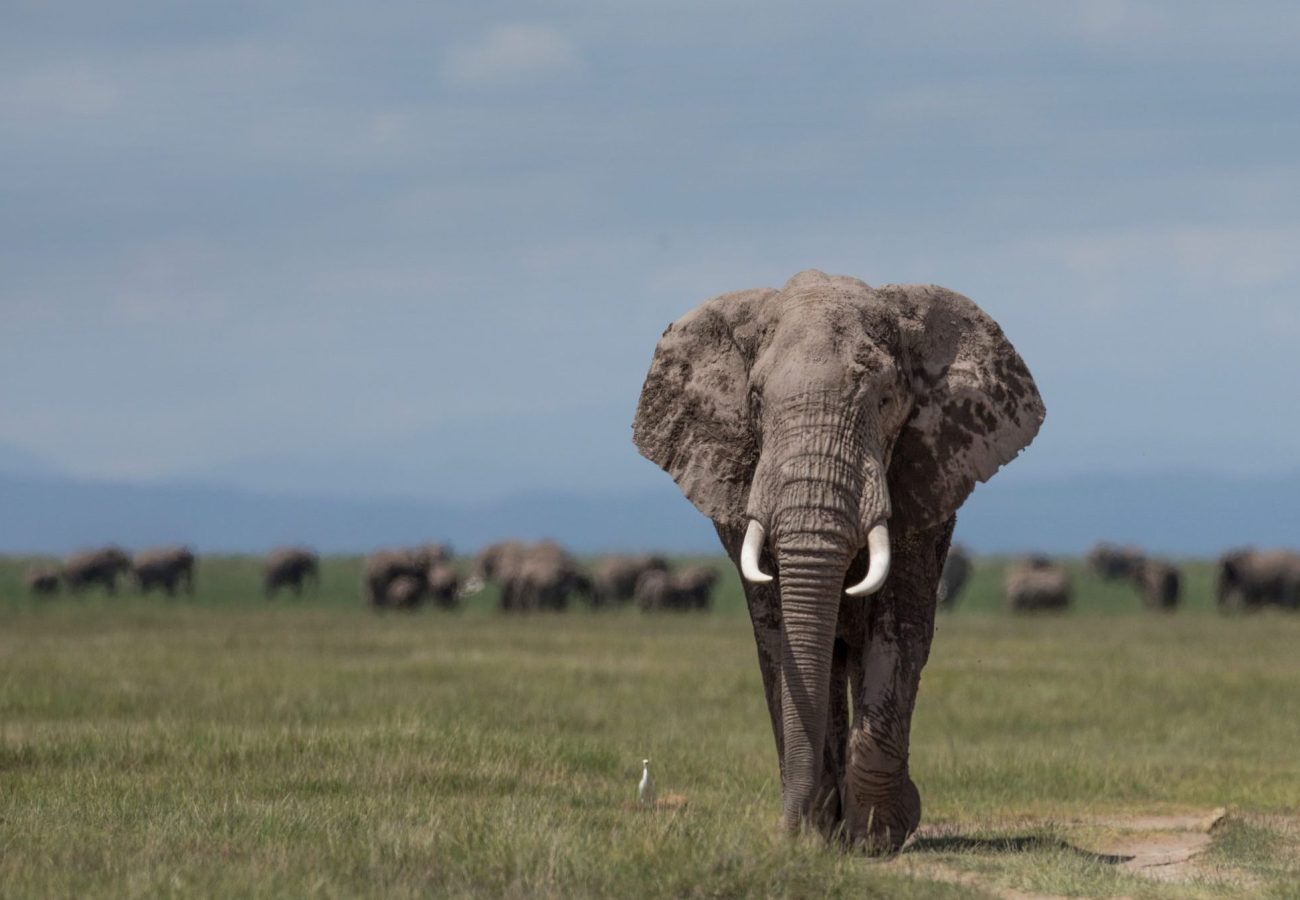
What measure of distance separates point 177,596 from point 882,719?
215ft

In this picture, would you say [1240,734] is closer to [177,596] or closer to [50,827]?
[50,827]

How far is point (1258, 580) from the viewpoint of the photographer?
221 feet

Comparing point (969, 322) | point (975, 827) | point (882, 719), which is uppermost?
point (969, 322)

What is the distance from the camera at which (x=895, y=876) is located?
1030cm

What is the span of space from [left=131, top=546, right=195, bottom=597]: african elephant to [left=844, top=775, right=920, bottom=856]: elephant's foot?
2632 inches

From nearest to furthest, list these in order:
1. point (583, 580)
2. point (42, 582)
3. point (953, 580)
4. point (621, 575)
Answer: point (583, 580) → point (953, 580) → point (621, 575) → point (42, 582)

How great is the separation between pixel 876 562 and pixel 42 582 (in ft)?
228

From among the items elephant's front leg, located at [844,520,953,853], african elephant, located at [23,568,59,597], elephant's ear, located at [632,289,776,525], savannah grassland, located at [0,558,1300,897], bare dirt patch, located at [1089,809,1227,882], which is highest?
elephant's ear, located at [632,289,776,525]

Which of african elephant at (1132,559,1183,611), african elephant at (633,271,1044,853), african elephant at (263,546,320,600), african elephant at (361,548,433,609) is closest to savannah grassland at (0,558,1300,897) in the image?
african elephant at (633,271,1044,853)

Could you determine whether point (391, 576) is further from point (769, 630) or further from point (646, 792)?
point (769, 630)

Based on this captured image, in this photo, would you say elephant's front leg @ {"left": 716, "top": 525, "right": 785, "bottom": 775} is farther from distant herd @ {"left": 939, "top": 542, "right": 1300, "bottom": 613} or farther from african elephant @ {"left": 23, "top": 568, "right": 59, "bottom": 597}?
african elephant @ {"left": 23, "top": 568, "right": 59, "bottom": 597}

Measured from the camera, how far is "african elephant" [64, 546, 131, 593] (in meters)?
77.3

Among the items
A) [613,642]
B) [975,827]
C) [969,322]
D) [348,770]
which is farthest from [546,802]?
[613,642]

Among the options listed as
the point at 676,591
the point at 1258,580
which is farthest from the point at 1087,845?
the point at 1258,580
